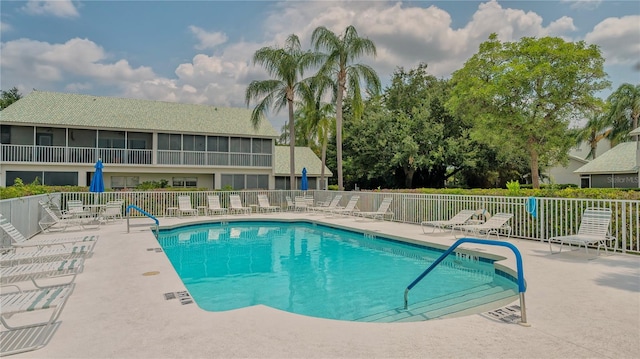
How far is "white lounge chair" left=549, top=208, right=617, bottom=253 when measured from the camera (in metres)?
7.83

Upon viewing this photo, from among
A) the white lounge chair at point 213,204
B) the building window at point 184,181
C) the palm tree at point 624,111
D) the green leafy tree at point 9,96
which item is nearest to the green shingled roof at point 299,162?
the building window at point 184,181

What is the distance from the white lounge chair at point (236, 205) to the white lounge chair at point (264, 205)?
705 millimetres

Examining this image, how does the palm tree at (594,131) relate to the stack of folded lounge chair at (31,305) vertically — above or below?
above

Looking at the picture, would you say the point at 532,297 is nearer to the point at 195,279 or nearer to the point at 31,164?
the point at 195,279

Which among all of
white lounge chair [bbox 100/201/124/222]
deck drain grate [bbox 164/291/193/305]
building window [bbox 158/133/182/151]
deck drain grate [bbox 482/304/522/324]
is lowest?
deck drain grate [bbox 482/304/522/324]

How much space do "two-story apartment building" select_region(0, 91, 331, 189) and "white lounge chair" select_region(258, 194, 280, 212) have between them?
5.07m

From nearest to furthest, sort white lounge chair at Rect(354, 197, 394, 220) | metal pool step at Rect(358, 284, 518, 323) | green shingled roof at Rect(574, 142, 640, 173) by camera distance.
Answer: metal pool step at Rect(358, 284, 518, 323), white lounge chair at Rect(354, 197, 394, 220), green shingled roof at Rect(574, 142, 640, 173)

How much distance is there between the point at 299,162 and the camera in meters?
31.5

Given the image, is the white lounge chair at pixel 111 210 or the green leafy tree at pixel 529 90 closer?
the white lounge chair at pixel 111 210

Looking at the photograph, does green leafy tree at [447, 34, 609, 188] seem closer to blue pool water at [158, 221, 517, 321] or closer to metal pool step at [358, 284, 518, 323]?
blue pool water at [158, 221, 517, 321]

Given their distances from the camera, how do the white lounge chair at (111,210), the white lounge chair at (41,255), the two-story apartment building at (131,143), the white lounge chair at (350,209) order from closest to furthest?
the white lounge chair at (41,255)
the white lounge chair at (111,210)
the white lounge chair at (350,209)
the two-story apartment building at (131,143)

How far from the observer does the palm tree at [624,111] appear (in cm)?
3334

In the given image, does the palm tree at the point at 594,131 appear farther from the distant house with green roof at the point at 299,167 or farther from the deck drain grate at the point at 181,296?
the deck drain grate at the point at 181,296

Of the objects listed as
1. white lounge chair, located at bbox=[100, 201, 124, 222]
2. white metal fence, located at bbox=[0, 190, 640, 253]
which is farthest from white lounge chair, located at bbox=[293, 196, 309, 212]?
white lounge chair, located at bbox=[100, 201, 124, 222]
